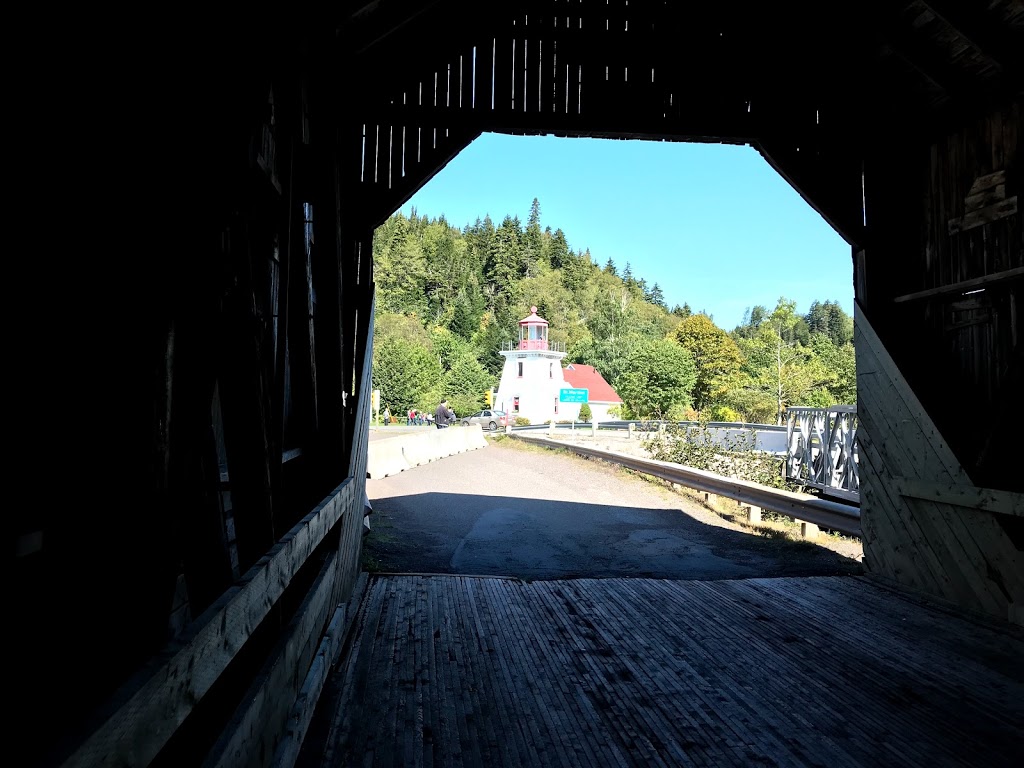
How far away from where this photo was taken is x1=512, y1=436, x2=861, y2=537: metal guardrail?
7984mm

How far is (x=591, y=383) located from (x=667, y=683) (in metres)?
73.6

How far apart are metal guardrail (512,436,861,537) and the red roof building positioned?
59905 mm

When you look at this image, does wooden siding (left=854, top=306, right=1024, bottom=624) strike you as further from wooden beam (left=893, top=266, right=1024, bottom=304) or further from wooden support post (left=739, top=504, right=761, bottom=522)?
wooden support post (left=739, top=504, right=761, bottom=522)

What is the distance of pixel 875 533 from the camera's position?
6418 mm

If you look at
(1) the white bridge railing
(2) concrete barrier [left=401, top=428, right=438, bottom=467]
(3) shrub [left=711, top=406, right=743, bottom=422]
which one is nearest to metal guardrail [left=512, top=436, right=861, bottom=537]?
(1) the white bridge railing

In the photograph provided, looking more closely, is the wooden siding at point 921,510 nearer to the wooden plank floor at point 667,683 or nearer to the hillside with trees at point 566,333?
the wooden plank floor at point 667,683

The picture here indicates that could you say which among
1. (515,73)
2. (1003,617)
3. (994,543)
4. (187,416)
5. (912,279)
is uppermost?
(515,73)

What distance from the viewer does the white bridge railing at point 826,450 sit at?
11.0m

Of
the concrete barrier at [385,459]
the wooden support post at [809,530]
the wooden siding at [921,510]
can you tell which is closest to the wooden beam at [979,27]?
the wooden siding at [921,510]

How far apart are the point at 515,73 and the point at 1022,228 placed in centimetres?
405

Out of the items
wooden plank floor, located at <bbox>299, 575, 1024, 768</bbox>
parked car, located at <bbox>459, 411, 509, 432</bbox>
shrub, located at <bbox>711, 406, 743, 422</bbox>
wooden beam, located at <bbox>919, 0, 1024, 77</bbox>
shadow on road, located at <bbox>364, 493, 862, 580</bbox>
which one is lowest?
shadow on road, located at <bbox>364, 493, 862, 580</bbox>

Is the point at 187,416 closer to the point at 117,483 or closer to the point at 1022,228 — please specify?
the point at 117,483

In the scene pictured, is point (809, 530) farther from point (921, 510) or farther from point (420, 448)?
point (420, 448)

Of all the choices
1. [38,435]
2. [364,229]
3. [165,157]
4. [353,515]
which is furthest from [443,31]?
[38,435]
